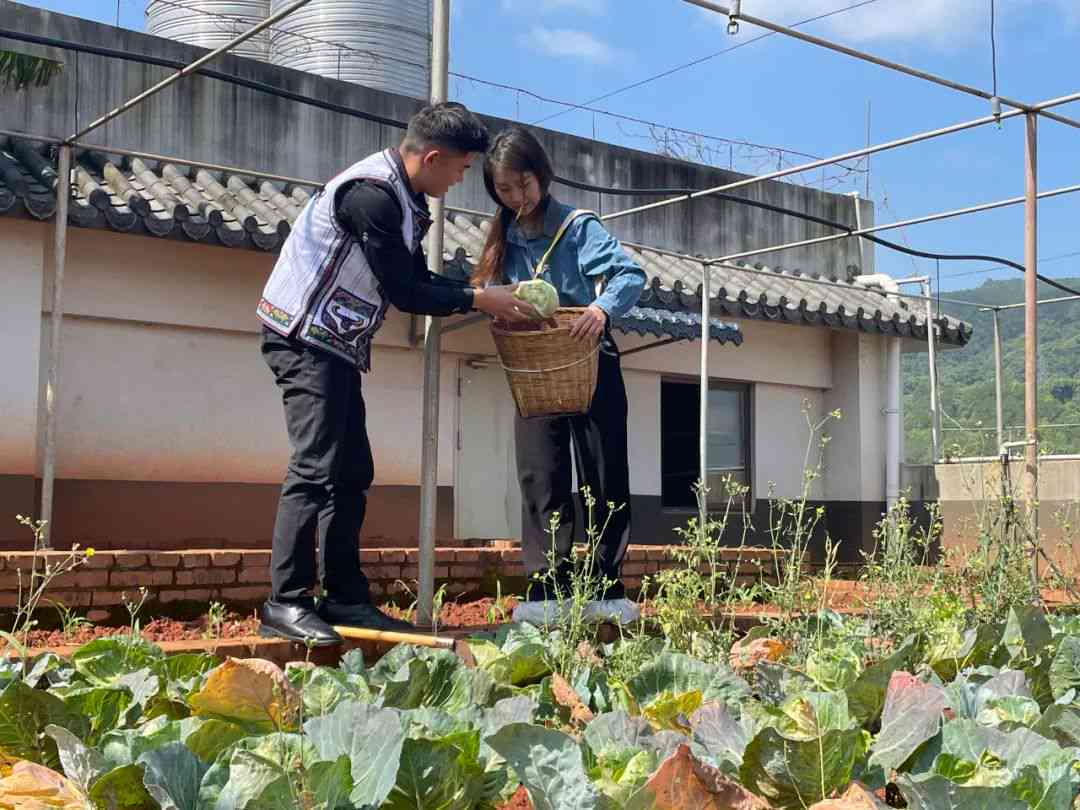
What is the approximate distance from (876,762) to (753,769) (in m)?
0.33

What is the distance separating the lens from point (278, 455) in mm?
8484

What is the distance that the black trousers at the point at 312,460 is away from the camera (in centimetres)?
368

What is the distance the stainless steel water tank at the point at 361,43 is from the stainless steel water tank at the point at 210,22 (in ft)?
0.68

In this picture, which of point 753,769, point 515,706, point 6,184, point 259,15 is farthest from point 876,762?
point 259,15

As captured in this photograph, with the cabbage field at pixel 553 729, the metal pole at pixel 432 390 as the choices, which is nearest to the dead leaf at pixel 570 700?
the cabbage field at pixel 553 729

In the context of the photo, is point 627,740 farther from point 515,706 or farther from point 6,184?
point 6,184

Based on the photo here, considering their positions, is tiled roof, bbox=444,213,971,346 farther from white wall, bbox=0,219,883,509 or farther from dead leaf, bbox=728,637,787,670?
dead leaf, bbox=728,637,787,670

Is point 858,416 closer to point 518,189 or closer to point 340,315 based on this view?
point 518,189


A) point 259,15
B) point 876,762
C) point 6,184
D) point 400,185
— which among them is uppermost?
point 259,15

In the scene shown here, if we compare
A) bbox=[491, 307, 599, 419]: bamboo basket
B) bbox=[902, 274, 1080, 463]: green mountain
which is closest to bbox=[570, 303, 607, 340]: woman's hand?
bbox=[491, 307, 599, 419]: bamboo basket

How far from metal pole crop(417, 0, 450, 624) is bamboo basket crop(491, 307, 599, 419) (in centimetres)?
24

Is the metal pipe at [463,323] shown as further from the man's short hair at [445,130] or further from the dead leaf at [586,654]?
the dead leaf at [586,654]

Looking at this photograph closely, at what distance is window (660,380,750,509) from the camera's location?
1166 centimetres

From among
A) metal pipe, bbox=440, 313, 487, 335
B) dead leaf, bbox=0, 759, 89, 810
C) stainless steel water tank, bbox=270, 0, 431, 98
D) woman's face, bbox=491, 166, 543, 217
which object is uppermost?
stainless steel water tank, bbox=270, 0, 431, 98
